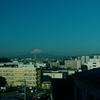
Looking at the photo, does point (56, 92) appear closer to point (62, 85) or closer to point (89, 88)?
point (62, 85)

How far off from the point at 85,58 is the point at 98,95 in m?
74.8

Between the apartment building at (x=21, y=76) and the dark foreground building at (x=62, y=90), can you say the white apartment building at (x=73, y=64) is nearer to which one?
the apartment building at (x=21, y=76)

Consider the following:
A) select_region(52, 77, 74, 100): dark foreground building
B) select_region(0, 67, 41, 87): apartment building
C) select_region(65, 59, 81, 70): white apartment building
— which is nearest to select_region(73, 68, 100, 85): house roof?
select_region(52, 77, 74, 100): dark foreground building

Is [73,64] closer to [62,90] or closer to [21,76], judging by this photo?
[21,76]

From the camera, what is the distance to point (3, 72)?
19344 millimetres

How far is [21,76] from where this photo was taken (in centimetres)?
1872

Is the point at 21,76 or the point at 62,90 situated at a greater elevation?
the point at 62,90

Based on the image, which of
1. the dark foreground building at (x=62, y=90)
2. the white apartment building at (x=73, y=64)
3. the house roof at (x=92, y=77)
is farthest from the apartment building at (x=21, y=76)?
the white apartment building at (x=73, y=64)

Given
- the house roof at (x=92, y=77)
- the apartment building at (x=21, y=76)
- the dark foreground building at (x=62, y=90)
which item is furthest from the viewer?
the apartment building at (x=21, y=76)

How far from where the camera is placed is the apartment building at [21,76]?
1803 cm

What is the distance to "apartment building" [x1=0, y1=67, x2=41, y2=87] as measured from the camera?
1803cm

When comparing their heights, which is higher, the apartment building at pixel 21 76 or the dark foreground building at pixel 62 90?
the dark foreground building at pixel 62 90

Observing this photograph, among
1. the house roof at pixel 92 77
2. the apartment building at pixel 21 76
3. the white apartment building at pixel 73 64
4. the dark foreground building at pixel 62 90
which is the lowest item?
the white apartment building at pixel 73 64

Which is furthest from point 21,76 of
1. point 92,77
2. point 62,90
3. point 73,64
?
point 73,64
